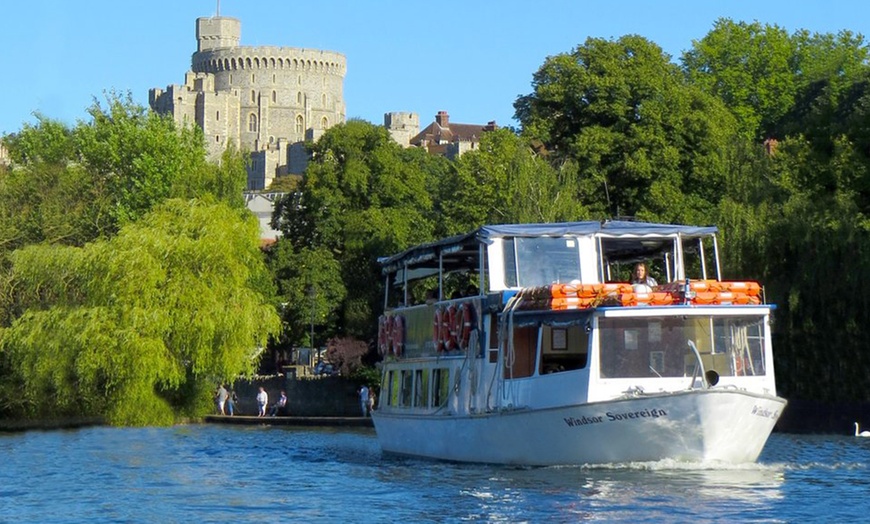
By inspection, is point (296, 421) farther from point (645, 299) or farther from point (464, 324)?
point (645, 299)

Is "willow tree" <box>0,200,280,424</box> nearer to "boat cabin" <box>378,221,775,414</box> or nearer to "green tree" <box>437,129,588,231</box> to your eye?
"green tree" <box>437,129,588,231</box>

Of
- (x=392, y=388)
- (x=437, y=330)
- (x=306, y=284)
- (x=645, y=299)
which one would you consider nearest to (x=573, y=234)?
(x=645, y=299)

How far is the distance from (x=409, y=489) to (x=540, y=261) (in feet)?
19.2

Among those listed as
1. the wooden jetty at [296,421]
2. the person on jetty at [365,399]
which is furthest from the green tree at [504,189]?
the wooden jetty at [296,421]

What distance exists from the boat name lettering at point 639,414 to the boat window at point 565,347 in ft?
7.89

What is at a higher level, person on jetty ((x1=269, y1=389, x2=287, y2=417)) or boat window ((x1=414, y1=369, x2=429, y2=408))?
person on jetty ((x1=269, y1=389, x2=287, y2=417))

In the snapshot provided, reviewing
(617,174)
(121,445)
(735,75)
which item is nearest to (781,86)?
(735,75)

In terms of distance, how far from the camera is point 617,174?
202ft

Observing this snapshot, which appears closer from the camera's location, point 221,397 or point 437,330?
point 437,330

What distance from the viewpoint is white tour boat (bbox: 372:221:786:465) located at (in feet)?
92.3

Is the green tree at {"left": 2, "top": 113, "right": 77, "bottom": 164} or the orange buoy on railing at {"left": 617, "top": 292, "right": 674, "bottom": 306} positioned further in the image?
the green tree at {"left": 2, "top": 113, "right": 77, "bottom": 164}

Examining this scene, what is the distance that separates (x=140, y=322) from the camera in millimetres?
49531

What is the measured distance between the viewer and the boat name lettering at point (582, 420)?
28277mm

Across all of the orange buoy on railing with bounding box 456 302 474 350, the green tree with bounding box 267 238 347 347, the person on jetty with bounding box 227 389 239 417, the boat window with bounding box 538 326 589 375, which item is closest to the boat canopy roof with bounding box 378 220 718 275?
the orange buoy on railing with bounding box 456 302 474 350
